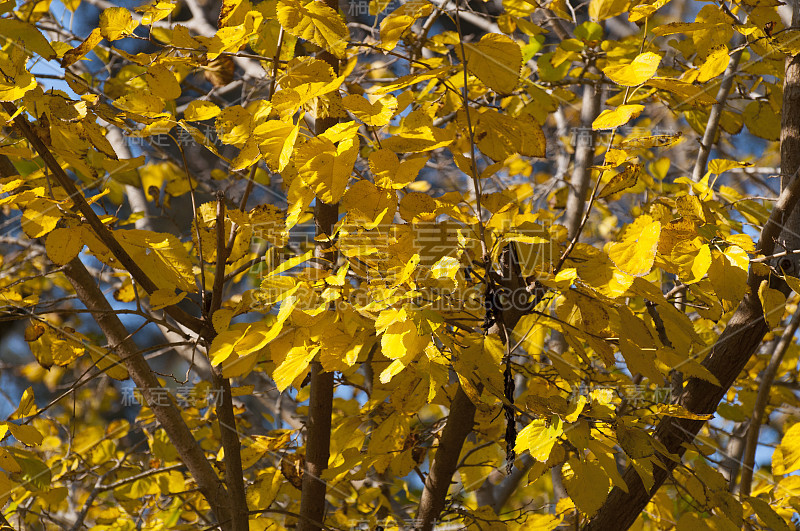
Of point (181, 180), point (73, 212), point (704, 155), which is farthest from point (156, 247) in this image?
point (704, 155)

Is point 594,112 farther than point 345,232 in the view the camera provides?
Yes

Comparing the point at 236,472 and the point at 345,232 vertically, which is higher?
the point at 345,232

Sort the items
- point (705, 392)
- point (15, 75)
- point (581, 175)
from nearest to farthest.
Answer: point (15, 75), point (705, 392), point (581, 175)

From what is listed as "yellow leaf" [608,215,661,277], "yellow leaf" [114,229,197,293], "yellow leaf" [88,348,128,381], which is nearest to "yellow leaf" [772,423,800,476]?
"yellow leaf" [608,215,661,277]

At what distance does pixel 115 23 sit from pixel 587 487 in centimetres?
83

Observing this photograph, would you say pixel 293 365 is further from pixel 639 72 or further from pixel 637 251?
pixel 639 72

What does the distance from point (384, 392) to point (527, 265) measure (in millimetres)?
394

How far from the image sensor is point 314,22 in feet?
2.35

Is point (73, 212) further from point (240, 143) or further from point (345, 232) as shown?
point (345, 232)

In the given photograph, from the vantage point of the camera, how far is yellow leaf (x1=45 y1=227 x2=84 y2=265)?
86 centimetres

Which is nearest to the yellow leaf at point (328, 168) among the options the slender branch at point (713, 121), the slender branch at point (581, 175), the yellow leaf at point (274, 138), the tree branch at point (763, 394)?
the yellow leaf at point (274, 138)

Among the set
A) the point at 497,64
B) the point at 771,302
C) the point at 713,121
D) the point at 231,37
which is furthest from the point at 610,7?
the point at 231,37

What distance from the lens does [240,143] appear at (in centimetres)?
82

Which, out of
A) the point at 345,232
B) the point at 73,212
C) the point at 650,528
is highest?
the point at 73,212
